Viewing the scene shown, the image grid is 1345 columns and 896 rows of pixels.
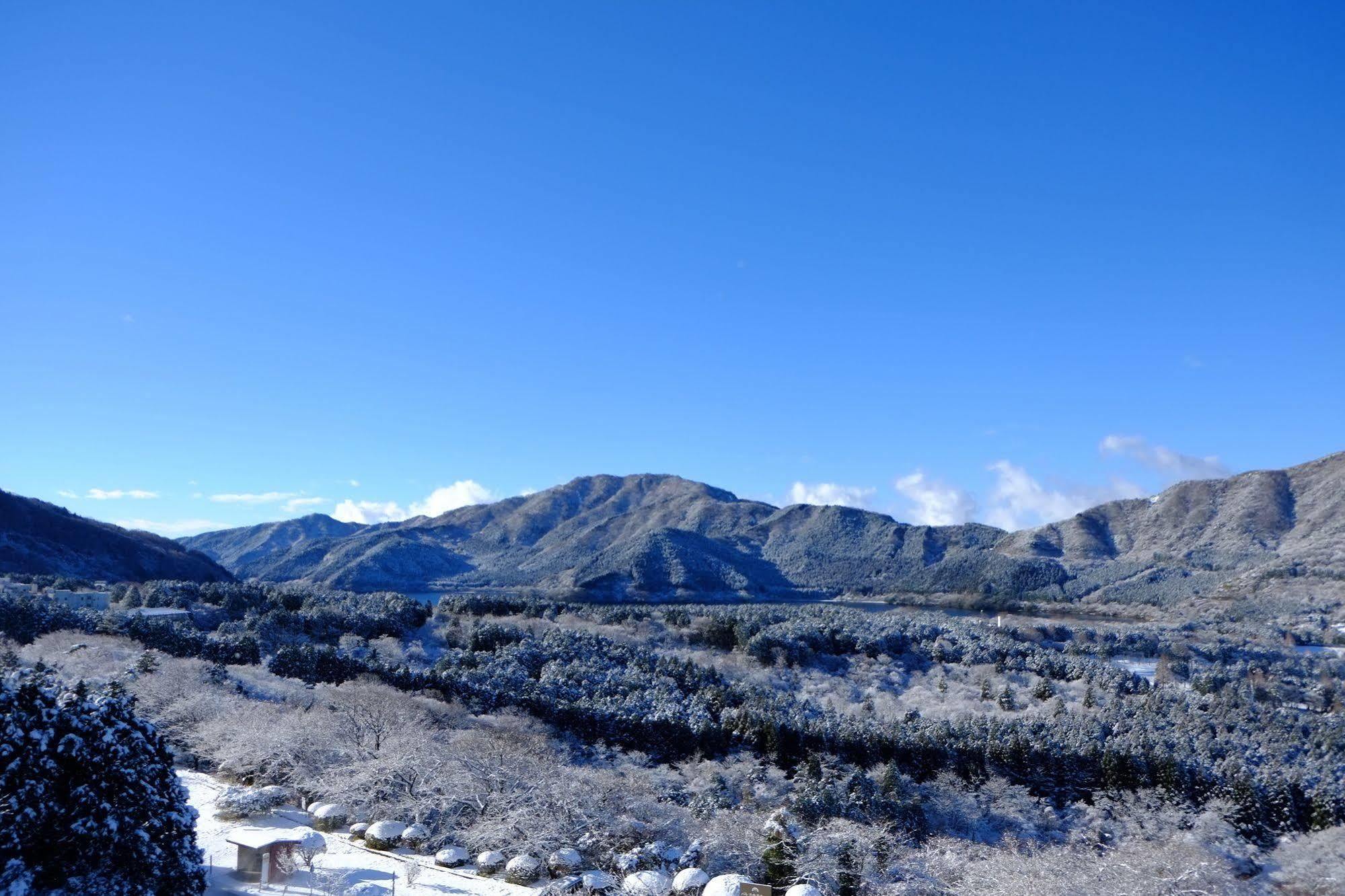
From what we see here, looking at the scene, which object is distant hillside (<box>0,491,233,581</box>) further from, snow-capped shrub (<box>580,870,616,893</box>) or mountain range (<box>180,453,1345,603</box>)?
snow-capped shrub (<box>580,870,616,893</box>)

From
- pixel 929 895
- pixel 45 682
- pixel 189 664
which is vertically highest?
pixel 45 682

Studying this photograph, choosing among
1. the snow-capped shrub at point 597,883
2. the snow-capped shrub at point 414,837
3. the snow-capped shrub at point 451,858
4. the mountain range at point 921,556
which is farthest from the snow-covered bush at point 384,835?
the mountain range at point 921,556

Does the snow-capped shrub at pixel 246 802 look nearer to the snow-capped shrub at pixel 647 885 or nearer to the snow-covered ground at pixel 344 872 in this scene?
the snow-covered ground at pixel 344 872

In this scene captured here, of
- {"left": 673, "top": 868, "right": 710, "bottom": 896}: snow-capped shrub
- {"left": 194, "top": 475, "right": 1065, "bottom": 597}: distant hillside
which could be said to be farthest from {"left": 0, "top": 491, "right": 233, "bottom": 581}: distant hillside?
{"left": 673, "top": 868, "right": 710, "bottom": 896}: snow-capped shrub

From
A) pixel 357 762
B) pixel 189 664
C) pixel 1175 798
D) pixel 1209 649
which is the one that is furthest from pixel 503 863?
pixel 1209 649

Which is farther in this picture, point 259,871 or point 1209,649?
point 1209,649

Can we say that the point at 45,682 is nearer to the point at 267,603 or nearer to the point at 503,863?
the point at 503,863
